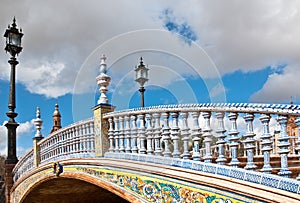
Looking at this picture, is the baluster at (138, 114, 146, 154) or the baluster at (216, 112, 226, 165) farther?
the baluster at (138, 114, 146, 154)

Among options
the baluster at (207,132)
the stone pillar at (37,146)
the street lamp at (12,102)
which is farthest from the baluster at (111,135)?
the street lamp at (12,102)

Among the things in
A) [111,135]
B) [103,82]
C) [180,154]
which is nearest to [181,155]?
[180,154]

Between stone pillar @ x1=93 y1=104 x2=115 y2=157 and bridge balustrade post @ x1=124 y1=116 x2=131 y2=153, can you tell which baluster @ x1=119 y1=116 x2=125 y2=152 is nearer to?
bridge balustrade post @ x1=124 y1=116 x2=131 y2=153

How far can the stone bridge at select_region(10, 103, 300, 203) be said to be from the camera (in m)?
2.92

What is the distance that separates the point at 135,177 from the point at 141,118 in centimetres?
78

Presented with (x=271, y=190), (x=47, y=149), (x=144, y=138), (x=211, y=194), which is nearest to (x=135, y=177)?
(x=144, y=138)

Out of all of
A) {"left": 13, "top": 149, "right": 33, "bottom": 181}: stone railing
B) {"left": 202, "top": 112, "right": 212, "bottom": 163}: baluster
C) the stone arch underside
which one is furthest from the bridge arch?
{"left": 202, "top": 112, "right": 212, "bottom": 163}: baluster

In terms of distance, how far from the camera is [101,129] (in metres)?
5.33

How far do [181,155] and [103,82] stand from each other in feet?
6.91

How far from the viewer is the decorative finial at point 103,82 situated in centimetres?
550

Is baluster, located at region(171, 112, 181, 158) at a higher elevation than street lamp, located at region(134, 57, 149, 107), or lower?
lower

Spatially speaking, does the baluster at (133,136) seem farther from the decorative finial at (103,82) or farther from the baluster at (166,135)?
the decorative finial at (103,82)

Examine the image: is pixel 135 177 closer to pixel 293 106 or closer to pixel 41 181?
pixel 293 106

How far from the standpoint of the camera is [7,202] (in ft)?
35.2
